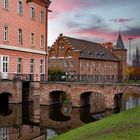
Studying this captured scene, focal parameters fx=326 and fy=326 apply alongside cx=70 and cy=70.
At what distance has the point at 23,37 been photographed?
38.9m

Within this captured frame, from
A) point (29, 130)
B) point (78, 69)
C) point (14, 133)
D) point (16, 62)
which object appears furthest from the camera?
point (78, 69)

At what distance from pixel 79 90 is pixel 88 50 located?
123 ft

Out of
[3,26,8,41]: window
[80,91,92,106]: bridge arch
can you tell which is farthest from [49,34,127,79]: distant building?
[3,26,8,41]: window

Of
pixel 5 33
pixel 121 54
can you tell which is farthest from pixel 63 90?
pixel 121 54

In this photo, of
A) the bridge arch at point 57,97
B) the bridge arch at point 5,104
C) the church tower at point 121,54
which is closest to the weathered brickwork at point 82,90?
the bridge arch at point 57,97

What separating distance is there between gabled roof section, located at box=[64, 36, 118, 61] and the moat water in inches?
1212

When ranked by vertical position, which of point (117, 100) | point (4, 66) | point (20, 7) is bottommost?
point (117, 100)

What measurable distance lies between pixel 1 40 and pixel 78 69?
3413cm

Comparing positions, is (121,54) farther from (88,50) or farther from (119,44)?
(88,50)

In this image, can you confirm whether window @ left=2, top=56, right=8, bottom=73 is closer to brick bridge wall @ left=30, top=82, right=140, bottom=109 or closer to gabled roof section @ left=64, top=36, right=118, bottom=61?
brick bridge wall @ left=30, top=82, right=140, bottom=109

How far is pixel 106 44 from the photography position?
96.9 metres

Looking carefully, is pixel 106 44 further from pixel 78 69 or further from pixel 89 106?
pixel 89 106

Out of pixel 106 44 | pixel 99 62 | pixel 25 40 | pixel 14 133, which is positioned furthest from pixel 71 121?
pixel 106 44

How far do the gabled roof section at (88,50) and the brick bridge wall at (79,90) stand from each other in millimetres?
30299
